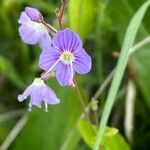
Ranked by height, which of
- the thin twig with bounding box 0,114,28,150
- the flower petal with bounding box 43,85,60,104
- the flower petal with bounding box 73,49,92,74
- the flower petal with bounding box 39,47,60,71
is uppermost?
the flower petal with bounding box 39,47,60,71

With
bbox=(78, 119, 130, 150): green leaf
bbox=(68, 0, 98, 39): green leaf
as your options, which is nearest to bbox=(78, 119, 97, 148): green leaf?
bbox=(78, 119, 130, 150): green leaf

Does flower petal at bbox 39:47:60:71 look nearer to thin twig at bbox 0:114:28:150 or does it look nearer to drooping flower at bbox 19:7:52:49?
drooping flower at bbox 19:7:52:49

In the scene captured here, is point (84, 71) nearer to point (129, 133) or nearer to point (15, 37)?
point (129, 133)

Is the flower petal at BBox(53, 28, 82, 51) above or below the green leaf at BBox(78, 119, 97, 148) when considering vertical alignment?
above

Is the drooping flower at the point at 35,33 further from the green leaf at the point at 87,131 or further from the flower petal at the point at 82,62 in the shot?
the green leaf at the point at 87,131

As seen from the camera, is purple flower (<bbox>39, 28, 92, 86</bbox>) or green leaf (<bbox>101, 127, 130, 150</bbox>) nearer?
purple flower (<bbox>39, 28, 92, 86</bbox>)

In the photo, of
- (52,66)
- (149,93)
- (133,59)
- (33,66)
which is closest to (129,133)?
(149,93)

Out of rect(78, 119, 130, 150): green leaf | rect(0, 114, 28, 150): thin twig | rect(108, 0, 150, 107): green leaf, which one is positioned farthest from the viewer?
rect(108, 0, 150, 107): green leaf
